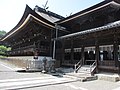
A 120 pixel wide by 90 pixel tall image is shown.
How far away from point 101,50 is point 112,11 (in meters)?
4.18

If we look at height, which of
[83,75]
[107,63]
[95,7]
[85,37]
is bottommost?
[83,75]

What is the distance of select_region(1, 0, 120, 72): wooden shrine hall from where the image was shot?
13.4m

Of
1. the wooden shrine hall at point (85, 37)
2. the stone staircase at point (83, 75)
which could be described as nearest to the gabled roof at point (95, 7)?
the wooden shrine hall at point (85, 37)

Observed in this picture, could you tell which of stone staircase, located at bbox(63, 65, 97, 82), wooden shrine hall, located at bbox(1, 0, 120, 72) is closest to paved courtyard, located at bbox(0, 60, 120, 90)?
stone staircase, located at bbox(63, 65, 97, 82)

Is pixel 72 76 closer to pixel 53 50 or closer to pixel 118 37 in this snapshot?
pixel 118 37

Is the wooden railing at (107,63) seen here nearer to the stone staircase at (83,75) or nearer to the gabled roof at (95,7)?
the stone staircase at (83,75)

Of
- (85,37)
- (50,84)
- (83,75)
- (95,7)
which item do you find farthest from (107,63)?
(50,84)

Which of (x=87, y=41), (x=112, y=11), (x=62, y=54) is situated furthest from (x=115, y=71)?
(x=62, y=54)

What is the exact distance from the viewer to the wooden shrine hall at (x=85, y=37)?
1343cm

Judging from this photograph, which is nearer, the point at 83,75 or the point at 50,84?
the point at 50,84

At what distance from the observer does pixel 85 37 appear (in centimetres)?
1619

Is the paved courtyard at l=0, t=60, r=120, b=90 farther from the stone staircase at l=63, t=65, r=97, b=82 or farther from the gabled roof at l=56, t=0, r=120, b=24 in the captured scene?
the gabled roof at l=56, t=0, r=120, b=24

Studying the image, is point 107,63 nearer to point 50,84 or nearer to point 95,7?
point 95,7

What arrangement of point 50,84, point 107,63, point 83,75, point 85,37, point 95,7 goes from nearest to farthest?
point 50,84, point 83,75, point 107,63, point 95,7, point 85,37
